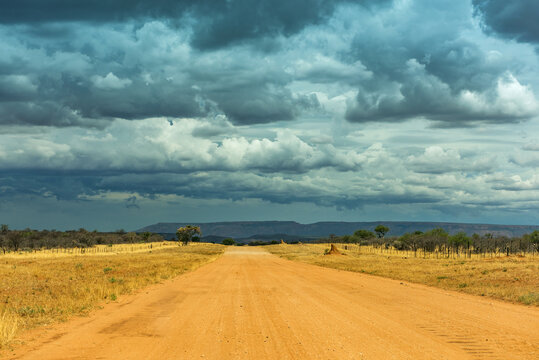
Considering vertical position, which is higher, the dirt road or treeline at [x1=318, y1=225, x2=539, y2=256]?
the dirt road

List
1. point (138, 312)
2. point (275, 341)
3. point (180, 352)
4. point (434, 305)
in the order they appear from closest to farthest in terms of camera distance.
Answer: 1. point (180, 352)
2. point (275, 341)
3. point (138, 312)
4. point (434, 305)

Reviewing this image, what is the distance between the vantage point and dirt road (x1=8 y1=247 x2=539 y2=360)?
1073 centimetres

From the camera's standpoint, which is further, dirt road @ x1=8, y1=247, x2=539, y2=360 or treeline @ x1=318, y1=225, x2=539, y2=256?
treeline @ x1=318, y1=225, x2=539, y2=256

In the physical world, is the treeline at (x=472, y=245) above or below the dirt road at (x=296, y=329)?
below

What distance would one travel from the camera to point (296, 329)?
13469 millimetres

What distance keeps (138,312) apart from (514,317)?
43.1ft

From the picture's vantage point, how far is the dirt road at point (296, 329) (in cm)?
1073

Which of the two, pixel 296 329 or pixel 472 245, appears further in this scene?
pixel 472 245

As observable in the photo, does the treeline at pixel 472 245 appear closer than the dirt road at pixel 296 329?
No

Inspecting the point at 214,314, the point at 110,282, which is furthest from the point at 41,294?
the point at 214,314

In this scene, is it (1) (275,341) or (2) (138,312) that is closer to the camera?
(1) (275,341)

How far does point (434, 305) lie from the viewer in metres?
18.8

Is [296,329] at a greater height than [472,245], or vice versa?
[296,329]

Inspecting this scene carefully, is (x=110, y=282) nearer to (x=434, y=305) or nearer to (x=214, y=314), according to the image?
(x=214, y=314)
